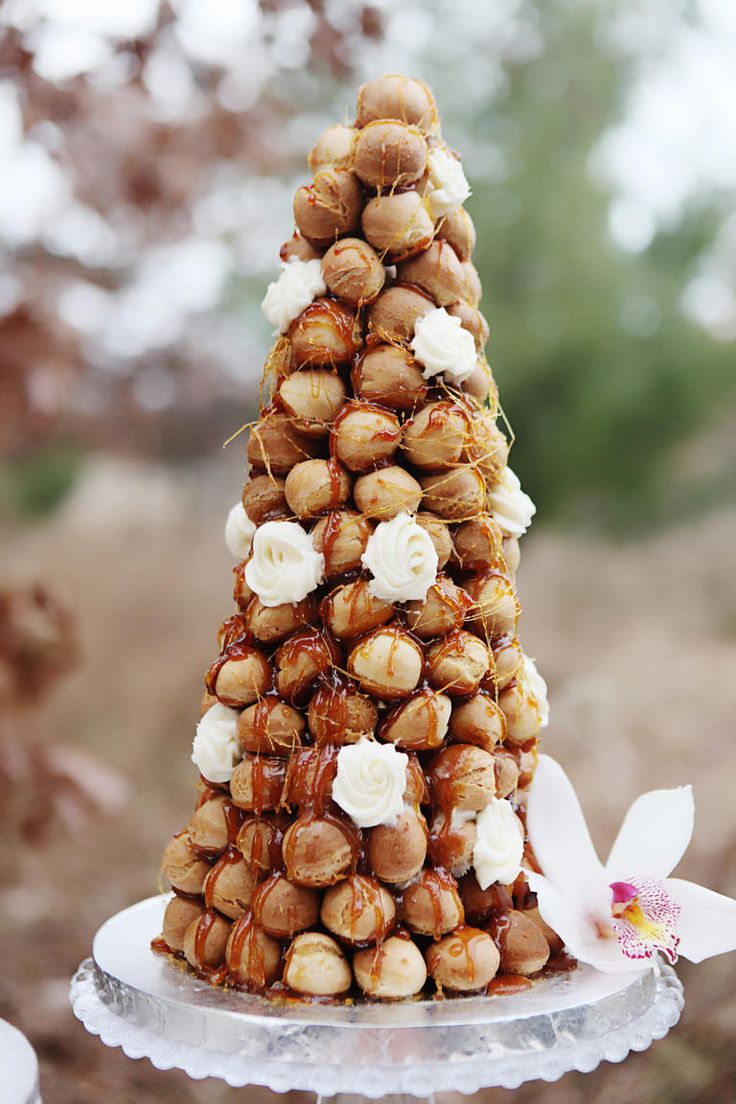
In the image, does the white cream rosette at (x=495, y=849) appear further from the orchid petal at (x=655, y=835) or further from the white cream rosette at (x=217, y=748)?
the white cream rosette at (x=217, y=748)

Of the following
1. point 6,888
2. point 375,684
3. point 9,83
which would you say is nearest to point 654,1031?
point 375,684

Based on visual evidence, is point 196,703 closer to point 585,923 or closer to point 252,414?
point 252,414

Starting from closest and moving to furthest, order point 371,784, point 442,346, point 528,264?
point 371,784
point 442,346
point 528,264

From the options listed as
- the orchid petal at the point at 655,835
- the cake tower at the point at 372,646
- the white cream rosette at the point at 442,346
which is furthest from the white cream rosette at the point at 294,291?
the orchid petal at the point at 655,835

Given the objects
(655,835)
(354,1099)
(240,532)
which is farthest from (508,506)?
(354,1099)

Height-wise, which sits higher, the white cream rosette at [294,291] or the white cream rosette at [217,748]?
the white cream rosette at [294,291]

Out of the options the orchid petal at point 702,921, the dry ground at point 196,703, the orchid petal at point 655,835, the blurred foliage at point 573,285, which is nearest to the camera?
the orchid petal at point 702,921

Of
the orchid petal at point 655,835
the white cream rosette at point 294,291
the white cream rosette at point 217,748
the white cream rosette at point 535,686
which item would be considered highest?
the white cream rosette at point 294,291
